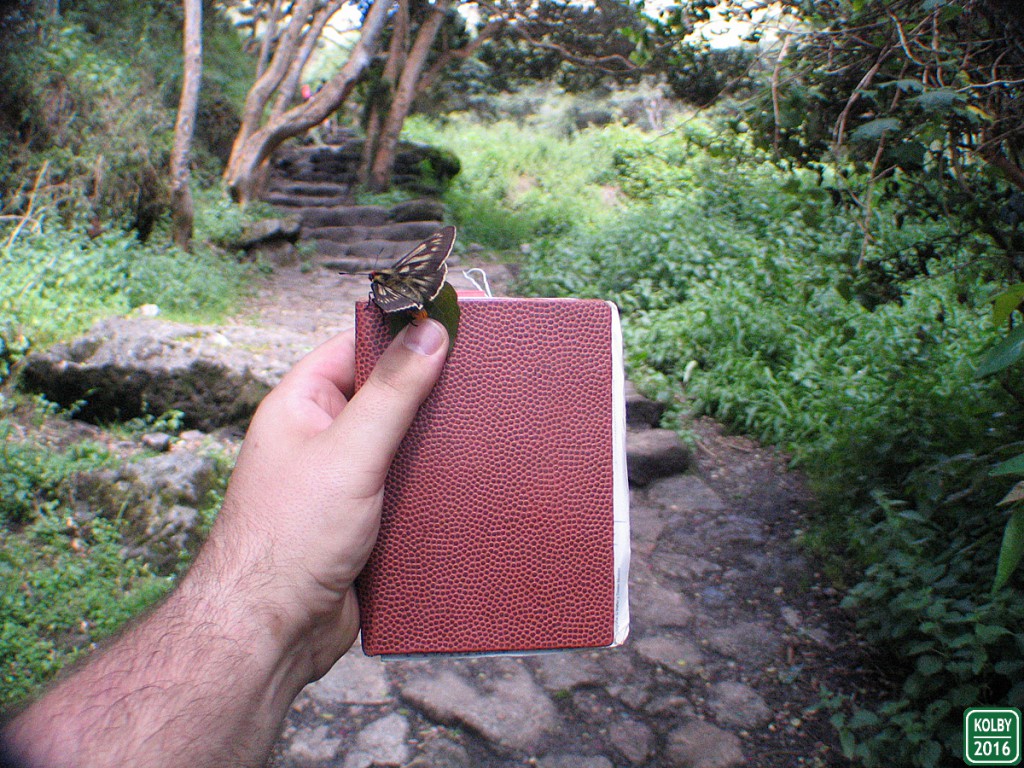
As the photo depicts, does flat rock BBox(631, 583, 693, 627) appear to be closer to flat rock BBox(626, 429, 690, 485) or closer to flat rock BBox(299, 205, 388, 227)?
flat rock BBox(626, 429, 690, 485)

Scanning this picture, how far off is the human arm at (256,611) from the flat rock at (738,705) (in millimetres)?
1569

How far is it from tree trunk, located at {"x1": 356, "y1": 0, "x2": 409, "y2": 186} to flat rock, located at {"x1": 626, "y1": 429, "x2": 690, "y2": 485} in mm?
7696

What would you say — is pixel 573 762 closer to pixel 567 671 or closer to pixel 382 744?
pixel 567 671

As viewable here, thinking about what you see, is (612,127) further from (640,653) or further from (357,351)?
(357,351)

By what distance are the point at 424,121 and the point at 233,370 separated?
12979 millimetres

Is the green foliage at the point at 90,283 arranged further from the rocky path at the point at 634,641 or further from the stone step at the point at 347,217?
the stone step at the point at 347,217

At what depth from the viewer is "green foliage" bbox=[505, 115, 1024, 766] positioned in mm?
1998

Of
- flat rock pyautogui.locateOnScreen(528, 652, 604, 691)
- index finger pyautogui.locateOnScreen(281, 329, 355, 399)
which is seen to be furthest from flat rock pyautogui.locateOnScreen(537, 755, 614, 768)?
index finger pyautogui.locateOnScreen(281, 329, 355, 399)

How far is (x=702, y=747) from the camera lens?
7.30 ft

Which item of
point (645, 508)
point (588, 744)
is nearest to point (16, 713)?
point (588, 744)

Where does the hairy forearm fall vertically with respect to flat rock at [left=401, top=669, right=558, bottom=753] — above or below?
above

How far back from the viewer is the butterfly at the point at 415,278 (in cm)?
93

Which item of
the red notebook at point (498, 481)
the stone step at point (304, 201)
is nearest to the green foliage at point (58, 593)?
the red notebook at point (498, 481)

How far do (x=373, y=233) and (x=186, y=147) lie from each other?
2845 millimetres
